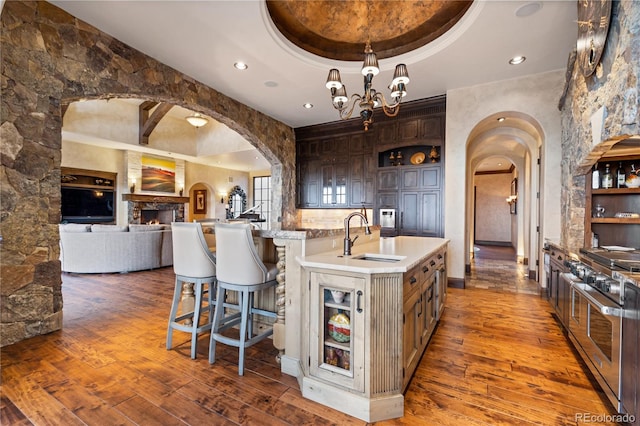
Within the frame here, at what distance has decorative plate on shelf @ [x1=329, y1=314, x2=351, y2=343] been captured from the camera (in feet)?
5.90

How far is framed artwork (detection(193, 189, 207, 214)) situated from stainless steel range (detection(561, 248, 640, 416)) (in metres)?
12.0

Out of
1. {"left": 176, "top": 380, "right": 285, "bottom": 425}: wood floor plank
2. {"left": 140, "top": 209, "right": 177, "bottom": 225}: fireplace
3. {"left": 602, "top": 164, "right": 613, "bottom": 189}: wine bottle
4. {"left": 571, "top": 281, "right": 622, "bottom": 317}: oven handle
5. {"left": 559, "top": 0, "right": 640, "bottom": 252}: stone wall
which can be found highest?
{"left": 559, "top": 0, "right": 640, "bottom": 252}: stone wall

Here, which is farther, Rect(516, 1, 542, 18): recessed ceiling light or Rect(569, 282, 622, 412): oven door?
Rect(516, 1, 542, 18): recessed ceiling light

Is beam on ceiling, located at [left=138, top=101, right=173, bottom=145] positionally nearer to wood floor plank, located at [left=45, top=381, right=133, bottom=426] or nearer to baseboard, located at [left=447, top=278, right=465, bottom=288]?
wood floor plank, located at [left=45, top=381, right=133, bottom=426]

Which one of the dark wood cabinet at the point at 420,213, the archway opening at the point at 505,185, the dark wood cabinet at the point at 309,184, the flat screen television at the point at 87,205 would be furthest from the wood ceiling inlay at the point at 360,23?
the flat screen television at the point at 87,205


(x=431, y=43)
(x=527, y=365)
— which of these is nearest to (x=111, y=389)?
(x=527, y=365)

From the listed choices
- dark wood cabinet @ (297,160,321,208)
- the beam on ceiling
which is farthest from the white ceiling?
the beam on ceiling

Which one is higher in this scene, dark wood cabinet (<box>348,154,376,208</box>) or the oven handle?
dark wood cabinet (<box>348,154,376,208</box>)

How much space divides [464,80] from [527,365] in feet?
13.2

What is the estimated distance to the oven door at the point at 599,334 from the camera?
1.66 metres

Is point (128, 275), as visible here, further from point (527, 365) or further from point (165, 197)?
point (527, 365)

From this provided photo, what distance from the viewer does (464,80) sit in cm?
442

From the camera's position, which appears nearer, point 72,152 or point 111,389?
point 111,389

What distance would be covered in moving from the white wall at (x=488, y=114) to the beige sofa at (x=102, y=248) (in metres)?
5.87
